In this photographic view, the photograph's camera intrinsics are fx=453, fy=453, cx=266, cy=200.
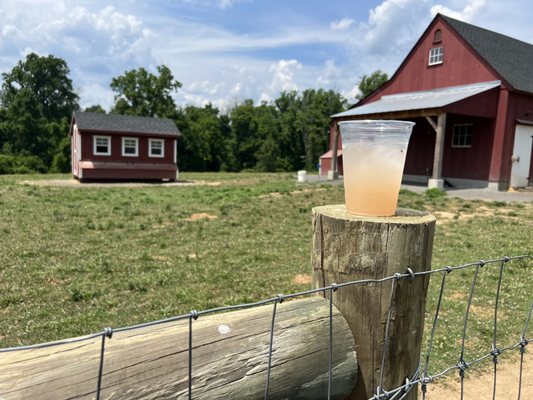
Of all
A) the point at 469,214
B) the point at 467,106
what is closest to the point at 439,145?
the point at 467,106

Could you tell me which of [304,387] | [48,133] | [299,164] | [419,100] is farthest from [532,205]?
[48,133]

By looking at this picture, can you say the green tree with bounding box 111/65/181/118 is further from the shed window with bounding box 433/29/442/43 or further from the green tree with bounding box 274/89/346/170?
the shed window with bounding box 433/29/442/43

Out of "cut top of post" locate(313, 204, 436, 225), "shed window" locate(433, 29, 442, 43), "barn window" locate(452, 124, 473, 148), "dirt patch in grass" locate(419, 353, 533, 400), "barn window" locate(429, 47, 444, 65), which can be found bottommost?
"dirt patch in grass" locate(419, 353, 533, 400)

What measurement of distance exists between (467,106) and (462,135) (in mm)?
2542

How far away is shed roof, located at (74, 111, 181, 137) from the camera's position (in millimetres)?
22719

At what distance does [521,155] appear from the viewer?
17.6 m

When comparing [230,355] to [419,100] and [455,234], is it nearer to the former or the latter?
[455,234]

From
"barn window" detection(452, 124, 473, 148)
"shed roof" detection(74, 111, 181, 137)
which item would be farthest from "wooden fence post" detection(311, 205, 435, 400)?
"shed roof" detection(74, 111, 181, 137)

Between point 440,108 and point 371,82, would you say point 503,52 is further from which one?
point 371,82

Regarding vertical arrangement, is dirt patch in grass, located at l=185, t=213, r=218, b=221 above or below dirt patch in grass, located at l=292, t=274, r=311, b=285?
above

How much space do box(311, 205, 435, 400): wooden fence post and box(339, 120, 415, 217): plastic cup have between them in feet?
0.32

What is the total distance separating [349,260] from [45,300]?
4.26 m

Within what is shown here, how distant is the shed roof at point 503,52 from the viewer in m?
17.8

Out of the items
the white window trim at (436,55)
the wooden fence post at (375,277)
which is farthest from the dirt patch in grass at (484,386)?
the white window trim at (436,55)
